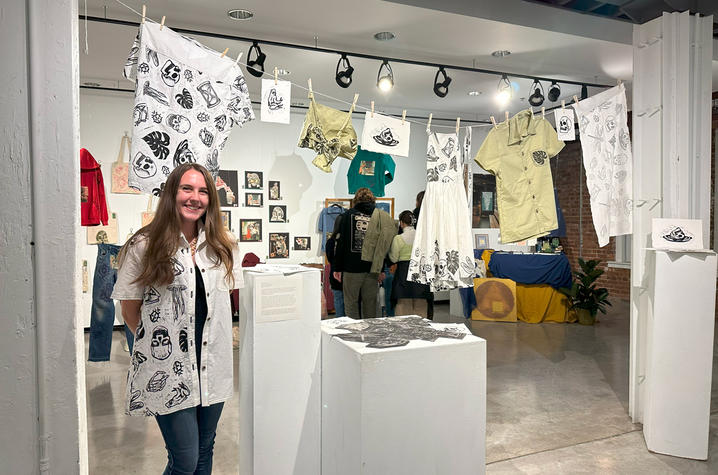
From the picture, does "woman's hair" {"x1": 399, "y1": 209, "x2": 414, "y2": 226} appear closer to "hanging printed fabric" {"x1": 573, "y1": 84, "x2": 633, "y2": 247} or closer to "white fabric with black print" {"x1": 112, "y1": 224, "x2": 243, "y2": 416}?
"hanging printed fabric" {"x1": 573, "y1": 84, "x2": 633, "y2": 247}

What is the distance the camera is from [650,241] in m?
3.41

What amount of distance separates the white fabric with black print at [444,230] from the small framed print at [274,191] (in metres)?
3.30

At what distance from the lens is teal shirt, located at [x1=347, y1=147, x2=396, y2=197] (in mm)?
6090

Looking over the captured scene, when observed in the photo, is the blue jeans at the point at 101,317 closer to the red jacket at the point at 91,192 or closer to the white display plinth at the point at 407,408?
the red jacket at the point at 91,192

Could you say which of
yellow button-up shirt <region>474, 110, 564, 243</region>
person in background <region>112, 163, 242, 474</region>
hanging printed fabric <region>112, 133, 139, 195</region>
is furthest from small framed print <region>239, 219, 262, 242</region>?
person in background <region>112, 163, 242, 474</region>

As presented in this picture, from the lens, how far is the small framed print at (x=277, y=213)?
7035 mm

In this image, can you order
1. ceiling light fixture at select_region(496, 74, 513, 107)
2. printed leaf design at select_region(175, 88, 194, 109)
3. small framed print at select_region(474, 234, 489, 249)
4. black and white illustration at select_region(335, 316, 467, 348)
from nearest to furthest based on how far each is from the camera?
black and white illustration at select_region(335, 316, 467, 348), printed leaf design at select_region(175, 88, 194, 109), ceiling light fixture at select_region(496, 74, 513, 107), small framed print at select_region(474, 234, 489, 249)

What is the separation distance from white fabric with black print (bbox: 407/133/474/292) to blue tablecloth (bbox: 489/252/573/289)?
2.72m

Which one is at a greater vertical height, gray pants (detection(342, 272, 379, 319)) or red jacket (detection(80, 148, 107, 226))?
red jacket (detection(80, 148, 107, 226))

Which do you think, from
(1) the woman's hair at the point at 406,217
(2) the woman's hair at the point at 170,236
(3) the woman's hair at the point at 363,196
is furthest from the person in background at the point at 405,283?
(2) the woman's hair at the point at 170,236

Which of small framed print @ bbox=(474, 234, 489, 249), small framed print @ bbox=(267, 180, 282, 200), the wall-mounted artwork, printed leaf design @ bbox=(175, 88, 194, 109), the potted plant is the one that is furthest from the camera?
small framed print @ bbox=(474, 234, 489, 249)

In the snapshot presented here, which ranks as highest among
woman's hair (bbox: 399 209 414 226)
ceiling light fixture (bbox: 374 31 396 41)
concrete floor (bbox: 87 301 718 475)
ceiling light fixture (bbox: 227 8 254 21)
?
ceiling light fixture (bbox: 374 31 396 41)

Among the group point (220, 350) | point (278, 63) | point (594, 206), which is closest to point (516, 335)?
point (594, 206)

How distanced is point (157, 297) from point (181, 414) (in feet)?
1.39
